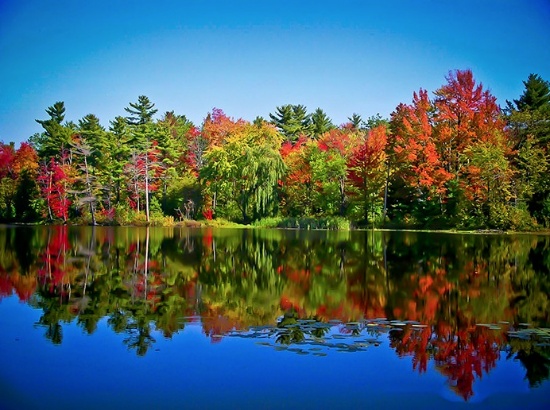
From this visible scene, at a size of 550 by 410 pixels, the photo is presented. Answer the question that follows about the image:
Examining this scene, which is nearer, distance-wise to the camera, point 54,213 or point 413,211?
point 413,211

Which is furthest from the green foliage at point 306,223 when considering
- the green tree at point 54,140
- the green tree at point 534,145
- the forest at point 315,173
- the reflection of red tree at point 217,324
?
the reflection of red tree at point 217,324

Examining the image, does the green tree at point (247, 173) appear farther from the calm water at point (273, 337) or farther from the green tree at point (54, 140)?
the calm water at point (273, 337)

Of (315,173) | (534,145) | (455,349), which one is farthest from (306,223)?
(455,349)

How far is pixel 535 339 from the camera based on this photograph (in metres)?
8.21

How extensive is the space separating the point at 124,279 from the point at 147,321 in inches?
203

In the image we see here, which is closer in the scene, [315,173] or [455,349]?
[455,349]

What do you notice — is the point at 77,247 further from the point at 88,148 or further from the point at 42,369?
the point at 88,148

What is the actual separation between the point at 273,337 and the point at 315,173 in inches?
1478

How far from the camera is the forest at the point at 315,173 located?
36.8m

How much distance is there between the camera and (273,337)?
807cm

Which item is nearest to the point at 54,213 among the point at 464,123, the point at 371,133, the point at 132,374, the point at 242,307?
the point at 371,133

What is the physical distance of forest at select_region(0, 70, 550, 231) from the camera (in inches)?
1451

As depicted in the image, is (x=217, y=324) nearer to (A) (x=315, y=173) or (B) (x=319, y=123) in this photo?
(A) (x=315, y=173)

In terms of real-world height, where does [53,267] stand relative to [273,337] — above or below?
above
